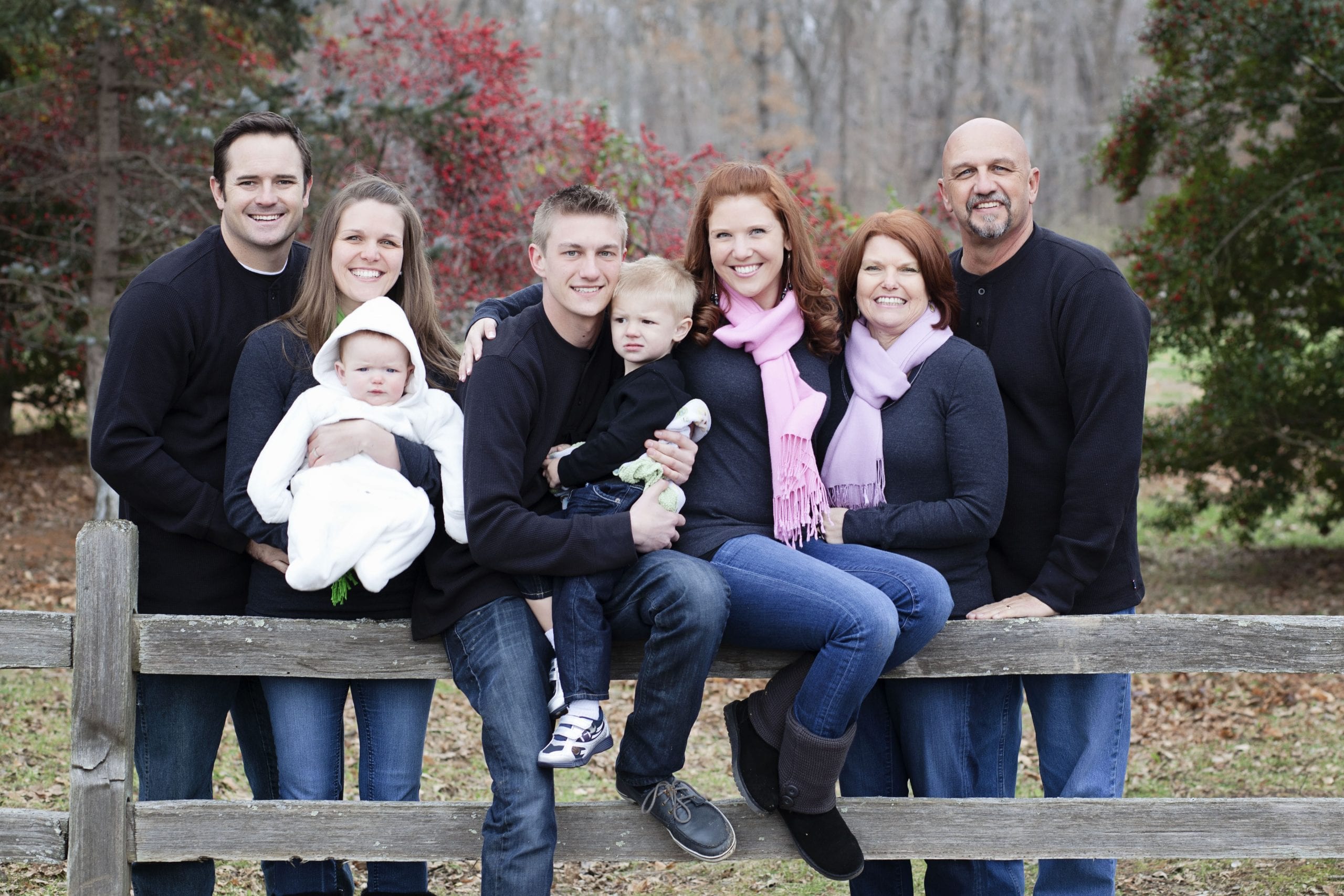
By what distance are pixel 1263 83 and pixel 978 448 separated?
7.53 metres

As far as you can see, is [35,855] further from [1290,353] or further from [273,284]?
[1290,353]

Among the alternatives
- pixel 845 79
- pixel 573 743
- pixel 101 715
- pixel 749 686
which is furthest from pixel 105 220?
pixel 845 79

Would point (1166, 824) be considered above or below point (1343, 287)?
below

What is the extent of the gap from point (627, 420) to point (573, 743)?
0.88 metres

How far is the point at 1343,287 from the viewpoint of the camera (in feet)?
31.5

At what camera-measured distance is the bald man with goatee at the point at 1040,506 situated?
347cm

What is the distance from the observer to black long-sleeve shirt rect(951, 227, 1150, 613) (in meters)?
3.46

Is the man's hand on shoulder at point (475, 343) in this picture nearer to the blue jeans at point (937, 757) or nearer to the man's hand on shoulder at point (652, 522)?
the man's hand on shoulder at point (652, 522)

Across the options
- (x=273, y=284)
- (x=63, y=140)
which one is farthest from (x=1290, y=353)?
(x=63, y=140)

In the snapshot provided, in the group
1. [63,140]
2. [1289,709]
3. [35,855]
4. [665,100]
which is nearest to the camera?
[35,855]

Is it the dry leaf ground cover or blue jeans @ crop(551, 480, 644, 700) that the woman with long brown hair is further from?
the dry leaf ground cover

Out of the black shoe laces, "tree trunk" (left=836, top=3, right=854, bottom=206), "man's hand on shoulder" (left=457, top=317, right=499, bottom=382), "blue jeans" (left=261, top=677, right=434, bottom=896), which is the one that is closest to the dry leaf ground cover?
"blue jeans" (left=261, top=677, right=434, bottom=896)

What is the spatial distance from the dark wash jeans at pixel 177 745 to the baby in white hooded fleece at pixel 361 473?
0.61 m

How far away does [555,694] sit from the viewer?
3.28 metres
